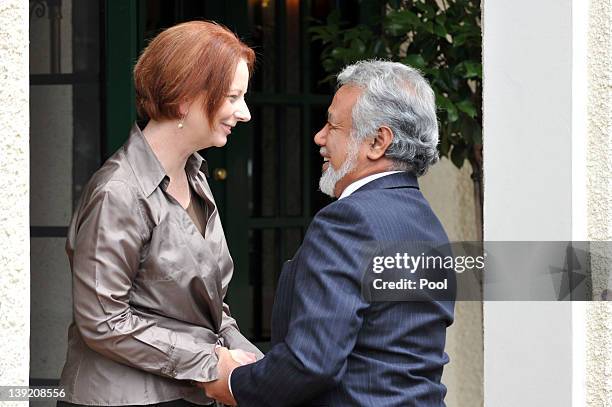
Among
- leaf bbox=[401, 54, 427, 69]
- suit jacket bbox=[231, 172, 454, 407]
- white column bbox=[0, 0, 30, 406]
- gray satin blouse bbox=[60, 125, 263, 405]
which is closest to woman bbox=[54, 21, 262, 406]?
gray satin blouse bbox=[60, 125, 263, 405]

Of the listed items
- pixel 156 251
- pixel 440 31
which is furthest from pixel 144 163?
pixel 440 31

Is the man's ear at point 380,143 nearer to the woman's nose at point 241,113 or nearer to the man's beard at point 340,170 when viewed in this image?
the man's beard at point 340,170

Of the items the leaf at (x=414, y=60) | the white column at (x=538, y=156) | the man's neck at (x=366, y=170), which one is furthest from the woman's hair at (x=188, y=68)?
the leaf at (x=414, y=60)

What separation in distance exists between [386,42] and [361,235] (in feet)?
7.74

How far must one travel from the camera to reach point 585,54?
302cm

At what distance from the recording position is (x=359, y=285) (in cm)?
208

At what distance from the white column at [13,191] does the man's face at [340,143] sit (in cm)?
66

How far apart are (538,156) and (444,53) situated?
50.6 inches

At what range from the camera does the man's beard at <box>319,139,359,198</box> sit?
225cm

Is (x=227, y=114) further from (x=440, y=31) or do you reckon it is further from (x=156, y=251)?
(x=440, y=31)

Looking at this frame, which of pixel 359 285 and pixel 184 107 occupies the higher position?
pixel 184 107

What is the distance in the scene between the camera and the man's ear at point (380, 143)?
2.22 meters

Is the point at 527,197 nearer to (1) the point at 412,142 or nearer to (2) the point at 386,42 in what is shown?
(1) the point at 412,142

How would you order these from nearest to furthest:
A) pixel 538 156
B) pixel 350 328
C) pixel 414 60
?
pixel 350 328 → pixel 538 156 → pixel 414 60
